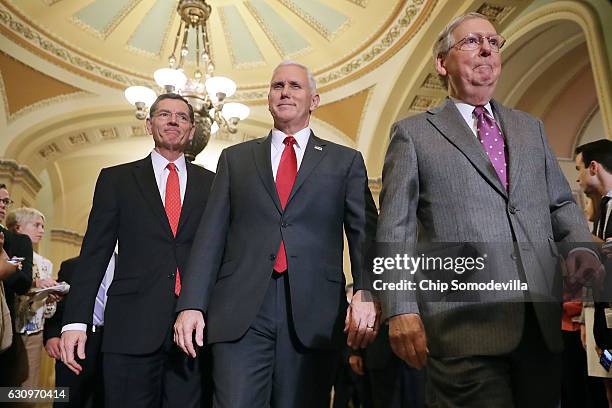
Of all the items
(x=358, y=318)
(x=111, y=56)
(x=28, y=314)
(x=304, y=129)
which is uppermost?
(x=111, y=56)

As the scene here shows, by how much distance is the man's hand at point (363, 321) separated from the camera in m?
1.58

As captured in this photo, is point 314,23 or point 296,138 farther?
point 314,23

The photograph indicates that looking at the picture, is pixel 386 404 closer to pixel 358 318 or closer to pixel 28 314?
pixel 358 318

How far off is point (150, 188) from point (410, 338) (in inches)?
56.8

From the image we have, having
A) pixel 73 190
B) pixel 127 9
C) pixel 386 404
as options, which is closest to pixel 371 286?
pixel 386 404

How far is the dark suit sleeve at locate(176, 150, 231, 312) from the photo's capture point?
6.10 ft

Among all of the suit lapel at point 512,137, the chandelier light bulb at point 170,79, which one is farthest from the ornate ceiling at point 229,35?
the suit lapel at point 512,137

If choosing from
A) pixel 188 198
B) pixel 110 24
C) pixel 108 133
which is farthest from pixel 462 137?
pixel 108 133

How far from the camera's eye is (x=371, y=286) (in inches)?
61.4

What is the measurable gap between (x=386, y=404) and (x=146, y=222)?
190cm

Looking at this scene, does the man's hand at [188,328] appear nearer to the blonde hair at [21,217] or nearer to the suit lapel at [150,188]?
the suit lapel at [150,188]

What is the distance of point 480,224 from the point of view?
1528 mm

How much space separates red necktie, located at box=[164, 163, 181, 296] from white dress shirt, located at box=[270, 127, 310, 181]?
0.54m

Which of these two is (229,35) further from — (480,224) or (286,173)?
(480,224)
